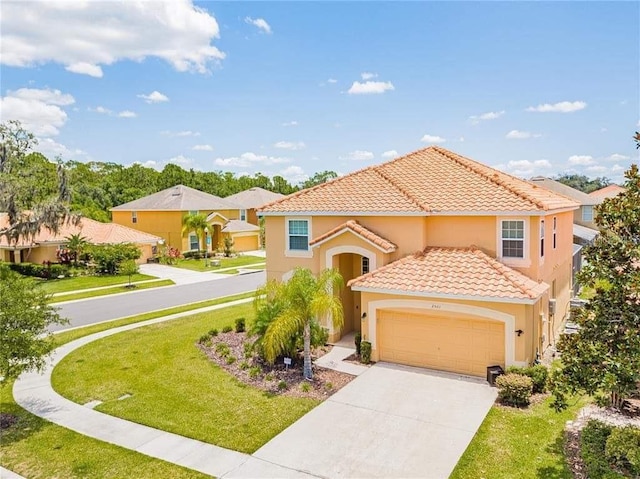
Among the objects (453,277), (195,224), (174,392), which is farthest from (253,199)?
(174,392)

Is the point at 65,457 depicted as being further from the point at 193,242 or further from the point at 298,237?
the point at 193,242

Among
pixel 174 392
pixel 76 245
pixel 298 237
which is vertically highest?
pixel 298 237

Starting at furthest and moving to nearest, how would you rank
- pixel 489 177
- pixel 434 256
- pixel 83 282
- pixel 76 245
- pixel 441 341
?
pixel 76 245 < pixel 83 282 < pixel 489 177 < pixel 434 256 < pixel 441 341

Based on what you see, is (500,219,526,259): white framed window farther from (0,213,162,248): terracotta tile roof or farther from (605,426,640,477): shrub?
(0,213,162,248): terracotta tile roof

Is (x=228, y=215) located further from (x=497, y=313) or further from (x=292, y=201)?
(x=497, y=313)

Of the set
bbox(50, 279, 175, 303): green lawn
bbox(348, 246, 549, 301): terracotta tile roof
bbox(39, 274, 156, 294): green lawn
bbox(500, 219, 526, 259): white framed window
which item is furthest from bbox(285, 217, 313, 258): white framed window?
bbox(39, 274, 156, 294): green lawn

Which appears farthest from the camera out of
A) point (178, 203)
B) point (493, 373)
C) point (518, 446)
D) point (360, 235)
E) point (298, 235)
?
point (178, 203)

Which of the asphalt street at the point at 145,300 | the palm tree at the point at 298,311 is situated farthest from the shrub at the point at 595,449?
the asphalt street at the point at 145,300
